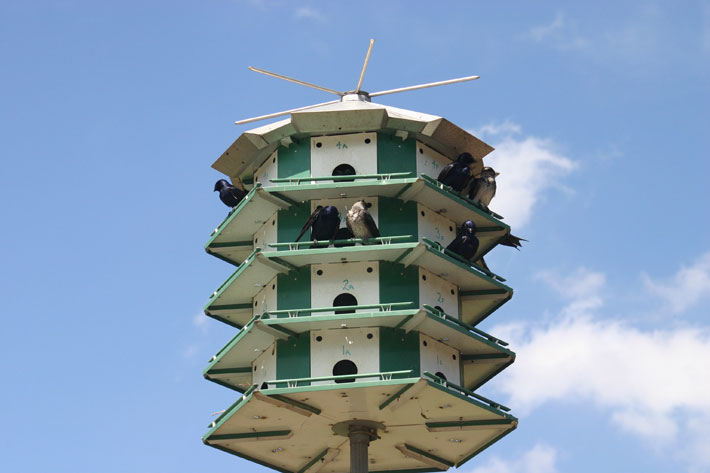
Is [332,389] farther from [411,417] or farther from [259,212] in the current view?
[259,212]

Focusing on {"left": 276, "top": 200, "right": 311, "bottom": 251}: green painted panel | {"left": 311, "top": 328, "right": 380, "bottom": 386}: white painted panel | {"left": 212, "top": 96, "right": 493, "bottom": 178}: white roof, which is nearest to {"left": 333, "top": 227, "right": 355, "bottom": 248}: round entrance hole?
{"left": 276, "top": 200, "right": 311, "bottom": 251}: green painted panel

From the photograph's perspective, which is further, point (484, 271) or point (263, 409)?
point (484, 271)

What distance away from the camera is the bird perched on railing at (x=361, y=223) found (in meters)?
25.9

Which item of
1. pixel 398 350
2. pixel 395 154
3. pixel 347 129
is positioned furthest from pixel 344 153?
pixel 398 350

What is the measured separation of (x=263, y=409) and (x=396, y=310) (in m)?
2.66

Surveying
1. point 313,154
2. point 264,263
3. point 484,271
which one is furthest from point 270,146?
point 484,271

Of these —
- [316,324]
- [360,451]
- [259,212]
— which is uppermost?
[259,212]

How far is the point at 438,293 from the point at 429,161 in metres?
2.52

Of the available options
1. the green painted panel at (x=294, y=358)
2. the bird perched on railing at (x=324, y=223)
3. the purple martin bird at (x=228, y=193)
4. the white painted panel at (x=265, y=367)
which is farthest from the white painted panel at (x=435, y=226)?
the purple martin bird at (x=228, y=193)

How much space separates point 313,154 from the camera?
27.3 metres

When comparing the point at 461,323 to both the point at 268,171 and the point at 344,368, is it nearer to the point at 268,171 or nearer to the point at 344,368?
the point at 344,368

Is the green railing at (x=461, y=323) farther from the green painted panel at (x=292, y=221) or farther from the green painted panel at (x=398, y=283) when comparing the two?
the green painted panel at (x=292, y=221)

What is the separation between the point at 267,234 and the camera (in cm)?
2731

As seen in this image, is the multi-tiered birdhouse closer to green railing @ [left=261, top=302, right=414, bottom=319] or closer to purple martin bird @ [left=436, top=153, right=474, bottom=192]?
green railing @ [left=261, top=302, right=414, bottom=319]
